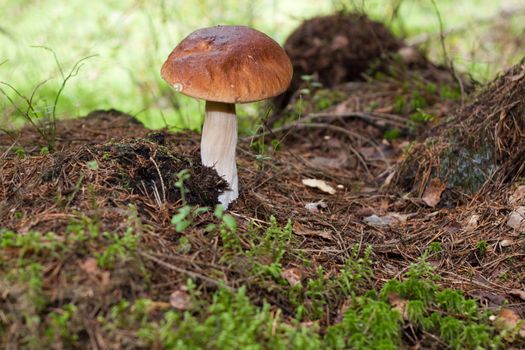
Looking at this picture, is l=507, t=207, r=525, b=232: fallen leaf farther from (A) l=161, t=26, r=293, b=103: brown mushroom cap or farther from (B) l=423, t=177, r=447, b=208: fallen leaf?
(A) l=161, t=26, r=293, b=103: brown mushroom cap

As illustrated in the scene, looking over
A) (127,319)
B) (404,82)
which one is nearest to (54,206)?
(127,319)

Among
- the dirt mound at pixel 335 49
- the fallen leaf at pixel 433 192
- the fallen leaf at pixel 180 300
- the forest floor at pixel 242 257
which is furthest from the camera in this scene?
the dirt mound at pixel 335 49

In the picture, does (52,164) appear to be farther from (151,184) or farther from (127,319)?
(127,319)

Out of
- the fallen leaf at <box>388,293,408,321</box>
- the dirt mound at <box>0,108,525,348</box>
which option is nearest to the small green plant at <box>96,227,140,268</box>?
the dirt mound at <box>0,108,525,348</box>

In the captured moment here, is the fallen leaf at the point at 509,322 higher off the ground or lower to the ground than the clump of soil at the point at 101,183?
lower

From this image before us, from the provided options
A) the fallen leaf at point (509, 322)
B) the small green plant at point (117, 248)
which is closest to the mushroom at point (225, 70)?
the small green plant at point (117, 248)

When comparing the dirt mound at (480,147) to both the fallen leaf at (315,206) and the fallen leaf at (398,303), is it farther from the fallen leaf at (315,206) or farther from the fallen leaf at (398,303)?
the fallen leaf at (398,303)
